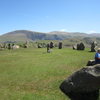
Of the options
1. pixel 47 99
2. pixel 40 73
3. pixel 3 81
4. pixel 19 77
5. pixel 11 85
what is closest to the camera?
pixel 47 99

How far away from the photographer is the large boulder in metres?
14.1

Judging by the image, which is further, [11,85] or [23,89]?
[11,85]

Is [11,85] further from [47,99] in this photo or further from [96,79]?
[96,79]

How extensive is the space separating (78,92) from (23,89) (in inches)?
332

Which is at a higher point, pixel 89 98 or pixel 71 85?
pixel 71 85

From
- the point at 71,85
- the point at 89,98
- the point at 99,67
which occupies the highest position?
the point at 99,67

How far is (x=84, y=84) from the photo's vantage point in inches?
Answer: 561

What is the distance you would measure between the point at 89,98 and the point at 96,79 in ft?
5.19

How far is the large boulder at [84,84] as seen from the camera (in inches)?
556

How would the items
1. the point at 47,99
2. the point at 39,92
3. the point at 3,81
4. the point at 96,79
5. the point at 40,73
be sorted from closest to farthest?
the point at 96,79 → the point at 47,99 → the point at 39,92 → the point at 3,81 → the point at 40,73

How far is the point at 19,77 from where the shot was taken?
2641 centimetres

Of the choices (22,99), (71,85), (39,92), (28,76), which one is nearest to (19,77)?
(28,76)

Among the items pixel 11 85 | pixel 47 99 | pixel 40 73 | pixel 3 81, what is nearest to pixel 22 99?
pixel 47 99

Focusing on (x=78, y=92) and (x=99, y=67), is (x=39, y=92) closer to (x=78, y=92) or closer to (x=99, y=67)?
(x=78, y=92)
